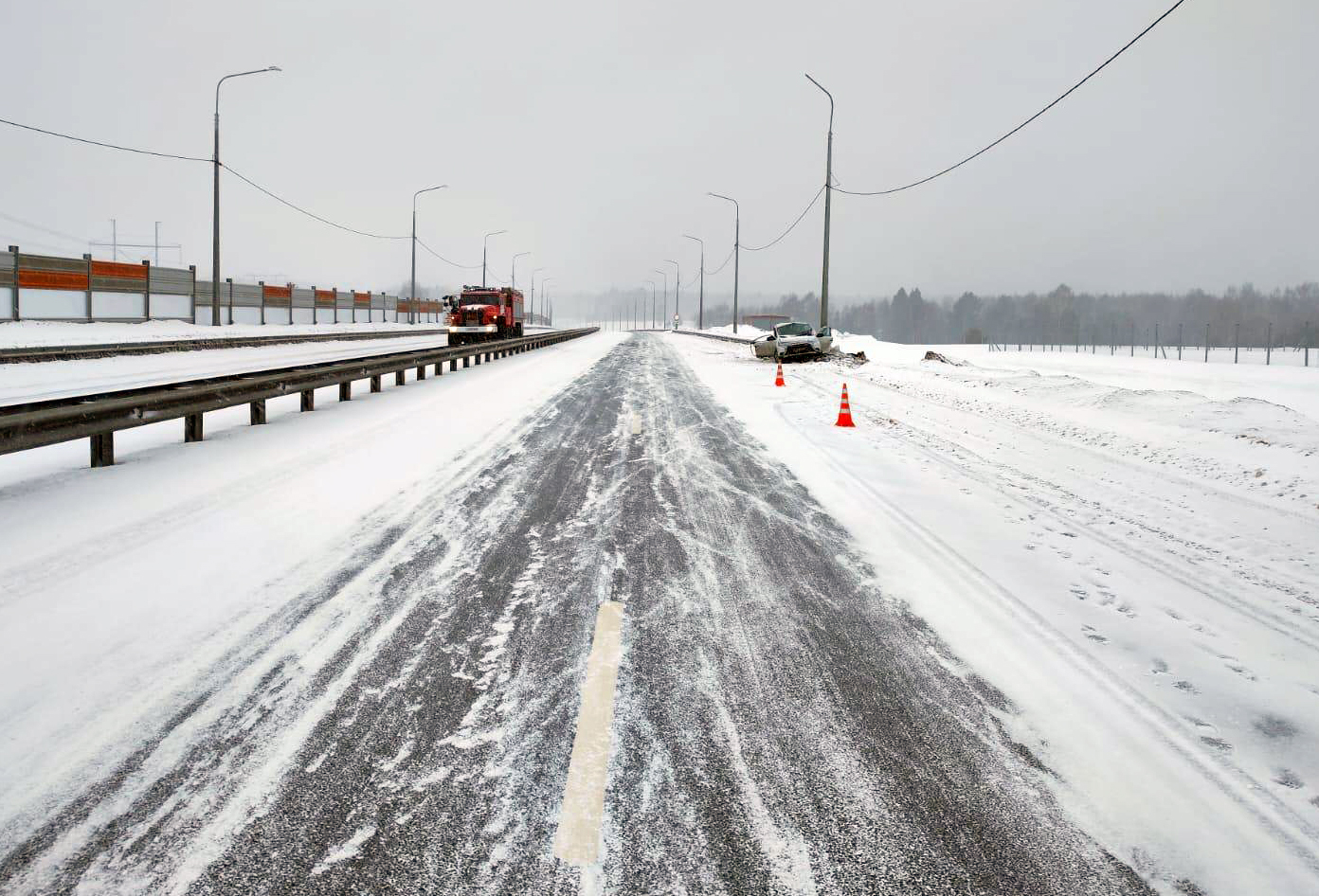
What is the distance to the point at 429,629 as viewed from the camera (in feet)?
14.5

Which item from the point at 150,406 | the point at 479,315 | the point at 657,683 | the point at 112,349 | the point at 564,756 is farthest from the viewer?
the point at 479,315

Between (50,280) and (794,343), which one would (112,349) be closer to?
(50,280)

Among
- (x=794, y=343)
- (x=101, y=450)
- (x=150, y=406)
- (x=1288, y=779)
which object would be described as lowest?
(x=1288, y=779)

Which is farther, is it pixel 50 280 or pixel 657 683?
pixel 50 280

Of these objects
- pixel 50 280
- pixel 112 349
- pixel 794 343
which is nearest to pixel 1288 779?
pixel 112 349

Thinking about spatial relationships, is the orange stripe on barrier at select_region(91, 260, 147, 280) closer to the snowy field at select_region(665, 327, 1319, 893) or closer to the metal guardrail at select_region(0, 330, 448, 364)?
the metal guardrail at select_region(0, 330, 448, 364)

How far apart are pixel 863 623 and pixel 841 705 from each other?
3.76ft

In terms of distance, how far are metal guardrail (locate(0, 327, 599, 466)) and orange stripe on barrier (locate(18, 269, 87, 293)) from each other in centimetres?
2332

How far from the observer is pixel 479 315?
39.4 meters

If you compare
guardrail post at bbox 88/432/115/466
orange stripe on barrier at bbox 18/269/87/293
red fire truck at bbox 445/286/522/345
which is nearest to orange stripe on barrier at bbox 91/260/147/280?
orange stripe on barrier at bbox 18/269/87/293

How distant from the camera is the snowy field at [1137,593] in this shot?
2986 millimetres

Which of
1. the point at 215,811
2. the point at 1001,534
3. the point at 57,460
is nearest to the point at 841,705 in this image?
the point at 215,811

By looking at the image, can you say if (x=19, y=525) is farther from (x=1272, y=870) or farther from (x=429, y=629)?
(x=1272, y=870)

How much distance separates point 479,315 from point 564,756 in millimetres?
37945
